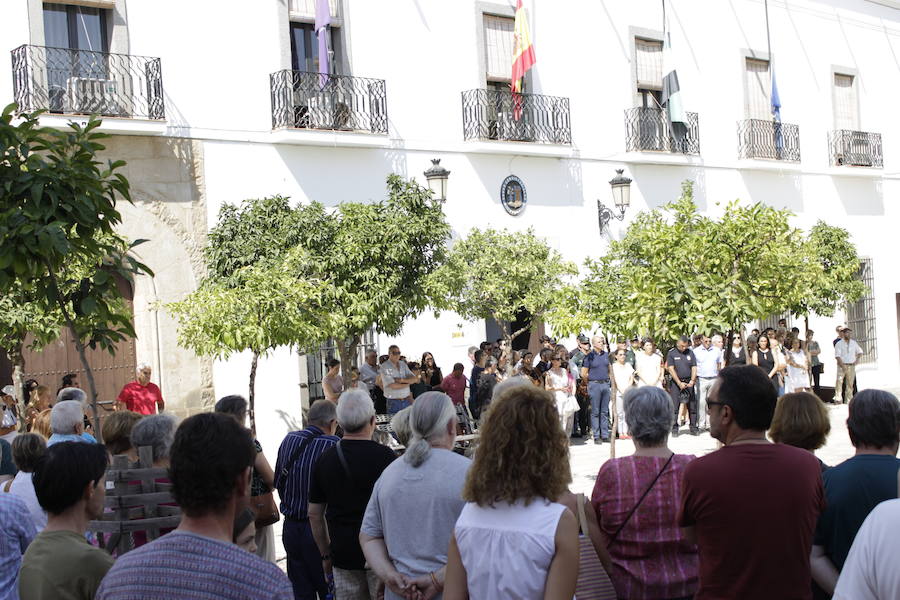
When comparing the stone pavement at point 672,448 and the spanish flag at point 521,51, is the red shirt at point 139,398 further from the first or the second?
the spanish flag at point 521,51

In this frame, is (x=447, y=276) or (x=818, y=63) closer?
(x=447, y=276)

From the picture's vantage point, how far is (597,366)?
1467 cm

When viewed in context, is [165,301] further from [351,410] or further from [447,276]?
[351,410]

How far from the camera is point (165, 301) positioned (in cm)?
1349

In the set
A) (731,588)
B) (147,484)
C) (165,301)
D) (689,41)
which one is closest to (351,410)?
(147,484)

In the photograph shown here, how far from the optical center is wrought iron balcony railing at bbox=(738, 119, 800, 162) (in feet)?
67.1

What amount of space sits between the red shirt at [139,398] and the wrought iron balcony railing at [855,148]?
1625 centimetres

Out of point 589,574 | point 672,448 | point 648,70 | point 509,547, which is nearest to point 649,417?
point 589,574

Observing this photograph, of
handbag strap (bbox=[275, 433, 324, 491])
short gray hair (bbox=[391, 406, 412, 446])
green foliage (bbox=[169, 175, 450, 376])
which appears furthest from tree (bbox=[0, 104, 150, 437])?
green foliage (bbox=[169, 175, 450, 376])

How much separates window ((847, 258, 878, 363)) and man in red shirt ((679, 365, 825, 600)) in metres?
20.6

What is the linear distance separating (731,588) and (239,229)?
33.9ft

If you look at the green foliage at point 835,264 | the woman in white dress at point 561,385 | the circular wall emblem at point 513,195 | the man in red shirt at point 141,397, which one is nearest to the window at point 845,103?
the green foliage at point 835,264

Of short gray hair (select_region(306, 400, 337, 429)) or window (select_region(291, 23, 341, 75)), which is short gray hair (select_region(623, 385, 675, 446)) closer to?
short gray hair (select_region(306, 400, 337, 429))

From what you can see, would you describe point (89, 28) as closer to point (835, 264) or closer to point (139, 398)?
point (139, 398)
